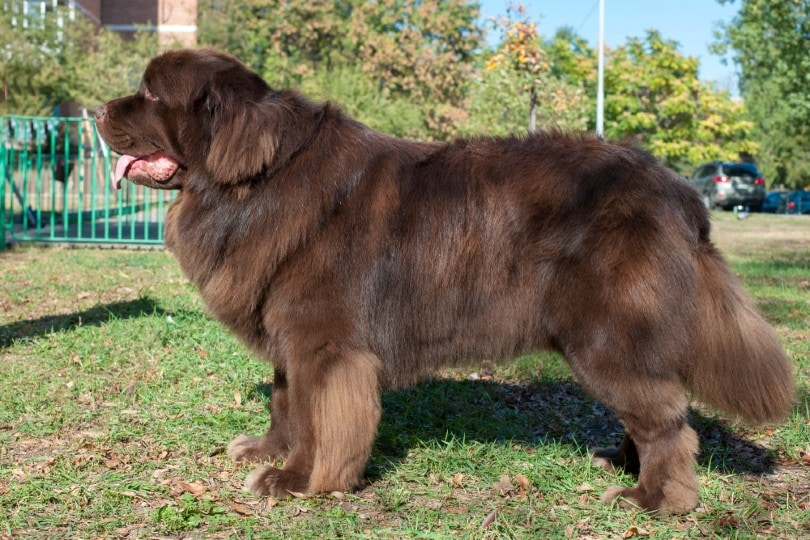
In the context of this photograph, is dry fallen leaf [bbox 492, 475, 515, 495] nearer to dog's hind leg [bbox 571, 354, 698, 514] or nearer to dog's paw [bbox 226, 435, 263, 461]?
dog's hind leg [bbox 571, 354, 698, 514]

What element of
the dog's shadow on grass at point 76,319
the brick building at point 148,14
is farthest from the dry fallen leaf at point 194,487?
the brick building at point 148,14

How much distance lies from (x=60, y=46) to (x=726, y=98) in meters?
28.0

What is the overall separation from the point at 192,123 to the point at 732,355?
2658 millimetres

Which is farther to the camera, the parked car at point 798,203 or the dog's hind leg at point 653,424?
the parked car at point 798,203

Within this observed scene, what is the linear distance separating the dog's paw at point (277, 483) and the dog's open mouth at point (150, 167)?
4.85 ft

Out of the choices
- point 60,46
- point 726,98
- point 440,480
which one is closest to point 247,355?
point 440,480

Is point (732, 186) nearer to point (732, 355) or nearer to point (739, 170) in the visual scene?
point (739, 170)

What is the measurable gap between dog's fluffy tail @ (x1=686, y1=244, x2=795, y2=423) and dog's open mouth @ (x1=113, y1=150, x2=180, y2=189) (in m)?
2.50

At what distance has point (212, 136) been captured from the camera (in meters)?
3.52

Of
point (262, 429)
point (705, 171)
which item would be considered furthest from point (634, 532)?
point (705, 171)

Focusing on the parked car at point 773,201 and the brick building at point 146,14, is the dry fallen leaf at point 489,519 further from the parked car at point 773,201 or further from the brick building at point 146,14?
the brick building at point 146,14

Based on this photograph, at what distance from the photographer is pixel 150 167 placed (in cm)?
371

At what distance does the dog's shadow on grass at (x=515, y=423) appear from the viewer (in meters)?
4.16

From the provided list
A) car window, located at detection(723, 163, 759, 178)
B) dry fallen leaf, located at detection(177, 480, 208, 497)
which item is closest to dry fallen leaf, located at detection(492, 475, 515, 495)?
dry fallen leaf, located at detection(177, 480, 208, 497)
